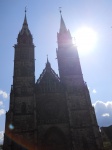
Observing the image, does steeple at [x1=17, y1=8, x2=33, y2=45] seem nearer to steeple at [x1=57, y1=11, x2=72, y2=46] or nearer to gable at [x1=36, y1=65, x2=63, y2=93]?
steeple at [x1=57, y1=11, x2=72, y2=46]

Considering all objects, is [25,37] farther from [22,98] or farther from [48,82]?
[22,98]

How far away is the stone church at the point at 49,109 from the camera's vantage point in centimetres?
2334

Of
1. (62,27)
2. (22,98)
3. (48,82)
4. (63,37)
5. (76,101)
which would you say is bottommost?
(76,101)

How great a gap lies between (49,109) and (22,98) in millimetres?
4395

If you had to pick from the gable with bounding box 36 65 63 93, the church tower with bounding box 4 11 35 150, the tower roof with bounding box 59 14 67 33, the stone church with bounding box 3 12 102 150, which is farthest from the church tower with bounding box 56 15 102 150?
the church tower with bounding box 4 11 35 150

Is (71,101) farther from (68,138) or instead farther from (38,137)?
(38,137)

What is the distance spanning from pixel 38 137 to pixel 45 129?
1.40 meters

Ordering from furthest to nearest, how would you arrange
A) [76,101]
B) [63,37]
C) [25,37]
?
[63,37]
[25,37]
[76,101]

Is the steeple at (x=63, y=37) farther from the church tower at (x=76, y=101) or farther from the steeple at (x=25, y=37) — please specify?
the steeple at (x=25, y=37)

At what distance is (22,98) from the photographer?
26156 millimetres

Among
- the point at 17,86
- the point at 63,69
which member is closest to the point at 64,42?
the point at 63,69

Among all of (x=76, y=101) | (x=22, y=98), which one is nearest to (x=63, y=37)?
(x=76, y=101)

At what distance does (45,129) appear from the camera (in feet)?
78.7

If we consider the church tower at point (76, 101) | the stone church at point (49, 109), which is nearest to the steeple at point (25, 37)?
the stone church at point (49, 109)
